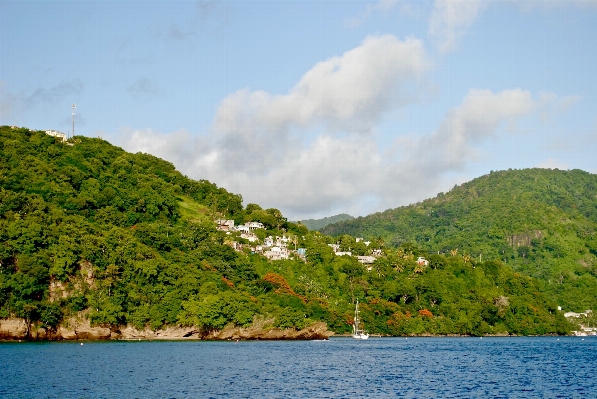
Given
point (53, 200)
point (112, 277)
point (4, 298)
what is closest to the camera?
point (4, 298)

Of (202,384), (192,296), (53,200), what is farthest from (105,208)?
(202,384)

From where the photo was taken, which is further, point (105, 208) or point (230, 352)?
point (105, 208)

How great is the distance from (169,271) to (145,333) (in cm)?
1138

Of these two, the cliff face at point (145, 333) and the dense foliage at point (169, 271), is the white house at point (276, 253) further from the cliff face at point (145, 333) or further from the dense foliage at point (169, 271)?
the cliff face at point (145, 333)

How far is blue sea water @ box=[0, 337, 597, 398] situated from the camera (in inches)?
2136

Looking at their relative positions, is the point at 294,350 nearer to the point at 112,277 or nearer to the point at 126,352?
the point at 126,352

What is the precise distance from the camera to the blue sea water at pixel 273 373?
5425cm

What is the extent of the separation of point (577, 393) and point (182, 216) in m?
133

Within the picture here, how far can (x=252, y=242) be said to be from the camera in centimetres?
17700

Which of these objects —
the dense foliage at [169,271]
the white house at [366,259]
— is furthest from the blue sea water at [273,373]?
the white house at [366,259]

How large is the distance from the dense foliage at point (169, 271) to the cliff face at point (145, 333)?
1.46 metres

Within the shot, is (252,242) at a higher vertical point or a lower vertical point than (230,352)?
higher

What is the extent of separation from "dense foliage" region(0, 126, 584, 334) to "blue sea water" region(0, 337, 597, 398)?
12406 millimetres

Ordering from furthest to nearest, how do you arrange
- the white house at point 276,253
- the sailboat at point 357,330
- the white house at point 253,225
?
the white house at point 253,225 → the white house at point 276,253 → the sailboat at point 357,330
